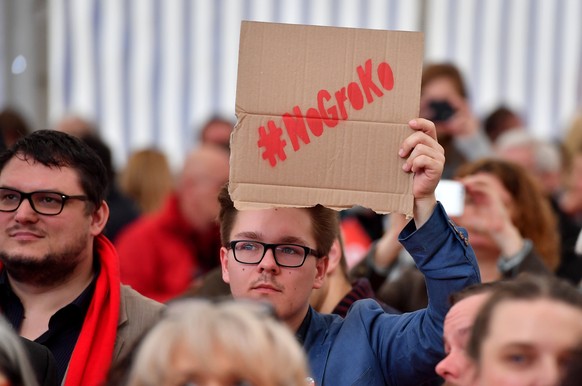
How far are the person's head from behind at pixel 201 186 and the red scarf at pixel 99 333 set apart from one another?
2.67 metres

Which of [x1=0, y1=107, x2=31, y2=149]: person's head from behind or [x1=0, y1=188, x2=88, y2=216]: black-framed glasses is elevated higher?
[x1=0, y1=188, x2=88, y2=216]: black-framed glasses

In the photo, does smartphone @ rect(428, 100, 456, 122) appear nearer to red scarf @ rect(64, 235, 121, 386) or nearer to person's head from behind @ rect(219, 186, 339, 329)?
red scarf @ rect(64, 235, 121, 386)

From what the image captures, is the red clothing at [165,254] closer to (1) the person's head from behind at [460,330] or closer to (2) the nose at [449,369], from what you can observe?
(1) the person's head from behind at [460,330]

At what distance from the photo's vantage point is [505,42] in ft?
34.8

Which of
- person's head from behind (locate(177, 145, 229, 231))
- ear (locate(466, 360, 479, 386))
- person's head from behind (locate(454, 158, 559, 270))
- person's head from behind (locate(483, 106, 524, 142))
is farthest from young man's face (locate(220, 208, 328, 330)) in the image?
person's head from behind (locate(483, 106, 524, 142))

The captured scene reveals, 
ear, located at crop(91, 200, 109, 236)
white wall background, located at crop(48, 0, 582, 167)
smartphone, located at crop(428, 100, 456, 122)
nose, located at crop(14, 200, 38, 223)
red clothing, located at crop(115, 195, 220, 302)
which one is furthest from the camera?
white wall background, located at crop(48, 0, 582, 167)

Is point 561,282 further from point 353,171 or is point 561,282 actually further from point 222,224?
point 222,224

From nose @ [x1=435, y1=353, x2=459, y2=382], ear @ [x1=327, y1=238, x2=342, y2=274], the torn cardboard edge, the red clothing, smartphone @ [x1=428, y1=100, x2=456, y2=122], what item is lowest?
the red clothing

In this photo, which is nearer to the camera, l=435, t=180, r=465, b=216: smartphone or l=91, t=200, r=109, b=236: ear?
l=91, t=200, r=109, b=236: ear

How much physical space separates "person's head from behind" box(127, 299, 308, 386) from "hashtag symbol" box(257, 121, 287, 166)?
3.07 ft

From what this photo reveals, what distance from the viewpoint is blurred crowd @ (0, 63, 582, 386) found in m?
2.98

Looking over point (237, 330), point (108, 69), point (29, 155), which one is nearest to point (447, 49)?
point (108, 69)

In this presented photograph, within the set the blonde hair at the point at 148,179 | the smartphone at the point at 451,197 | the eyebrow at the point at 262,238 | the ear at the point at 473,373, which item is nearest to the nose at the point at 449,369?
the ear at the point at 473,373

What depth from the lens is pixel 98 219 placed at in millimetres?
4641
